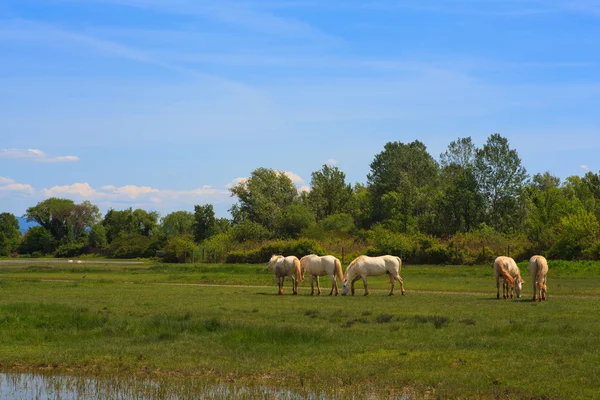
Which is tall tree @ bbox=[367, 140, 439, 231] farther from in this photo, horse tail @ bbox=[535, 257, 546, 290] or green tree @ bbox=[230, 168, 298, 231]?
horse tail @ bbox=[535, 257, 546, 290]

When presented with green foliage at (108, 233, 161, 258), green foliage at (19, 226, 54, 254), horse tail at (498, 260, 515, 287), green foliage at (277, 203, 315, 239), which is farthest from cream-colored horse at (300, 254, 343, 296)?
green foliage at (19, 226, 54, 254)

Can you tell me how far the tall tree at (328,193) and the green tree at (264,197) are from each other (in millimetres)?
8525

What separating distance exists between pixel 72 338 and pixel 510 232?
60337 millimetres

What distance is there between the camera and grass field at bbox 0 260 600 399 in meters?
12.9

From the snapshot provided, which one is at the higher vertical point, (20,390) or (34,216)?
(34,216)

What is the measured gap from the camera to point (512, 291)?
28172 millimetres


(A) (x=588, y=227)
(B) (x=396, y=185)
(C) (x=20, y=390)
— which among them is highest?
(B) (x=396, y=185)

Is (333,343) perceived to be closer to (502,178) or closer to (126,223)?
(502,178)

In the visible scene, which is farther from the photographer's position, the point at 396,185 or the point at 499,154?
the point at 396,185

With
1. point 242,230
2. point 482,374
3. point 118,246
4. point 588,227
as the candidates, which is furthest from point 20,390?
point 118,246

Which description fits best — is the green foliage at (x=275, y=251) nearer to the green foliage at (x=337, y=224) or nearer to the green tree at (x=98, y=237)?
the green foliage at (x=337, y=224)

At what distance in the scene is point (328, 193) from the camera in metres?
111

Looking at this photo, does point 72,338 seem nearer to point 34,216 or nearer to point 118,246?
point 118,246

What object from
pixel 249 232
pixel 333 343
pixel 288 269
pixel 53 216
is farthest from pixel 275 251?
pixel 53 216
